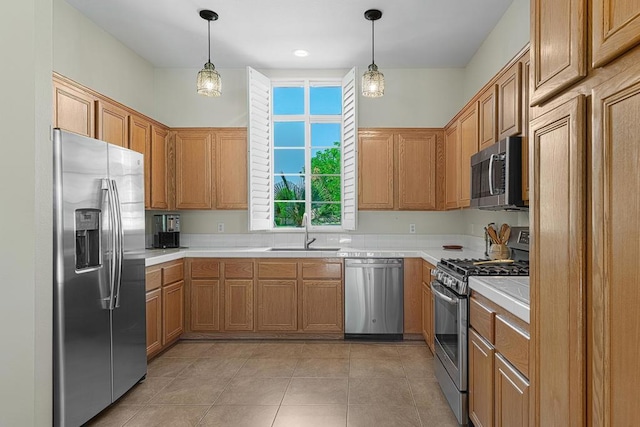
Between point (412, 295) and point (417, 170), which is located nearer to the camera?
point (412, 295)

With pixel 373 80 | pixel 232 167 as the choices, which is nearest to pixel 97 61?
pixel 232 167

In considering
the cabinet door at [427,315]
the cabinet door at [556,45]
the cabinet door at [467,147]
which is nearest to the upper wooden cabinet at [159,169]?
the cabinet door at [427,315]

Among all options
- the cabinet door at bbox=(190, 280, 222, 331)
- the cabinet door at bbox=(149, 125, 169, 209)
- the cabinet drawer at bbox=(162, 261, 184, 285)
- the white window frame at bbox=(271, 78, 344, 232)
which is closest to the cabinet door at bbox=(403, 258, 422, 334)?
the white window frame at bbox=(271, 78, 344, 232)

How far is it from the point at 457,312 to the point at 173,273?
8.78ft

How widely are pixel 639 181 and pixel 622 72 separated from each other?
25cm

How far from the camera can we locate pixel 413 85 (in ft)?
15.3

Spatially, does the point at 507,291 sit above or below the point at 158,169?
below

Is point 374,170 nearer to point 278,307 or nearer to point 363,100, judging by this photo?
point 363,100

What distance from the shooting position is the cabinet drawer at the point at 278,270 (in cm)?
406

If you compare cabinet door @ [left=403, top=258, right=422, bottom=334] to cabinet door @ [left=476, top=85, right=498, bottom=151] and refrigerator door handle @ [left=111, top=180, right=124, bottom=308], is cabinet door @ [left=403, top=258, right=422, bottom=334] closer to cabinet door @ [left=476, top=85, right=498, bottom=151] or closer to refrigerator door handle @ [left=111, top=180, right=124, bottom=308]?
cabinet door @ [left=476, top=85, right=498, bottom=151]

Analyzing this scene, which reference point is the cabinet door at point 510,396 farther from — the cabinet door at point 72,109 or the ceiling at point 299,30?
the cabinet door at point 72,109

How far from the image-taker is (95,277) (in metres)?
2.42

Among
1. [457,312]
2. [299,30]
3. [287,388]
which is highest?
[299,30]

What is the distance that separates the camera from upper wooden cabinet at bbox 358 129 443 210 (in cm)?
441
